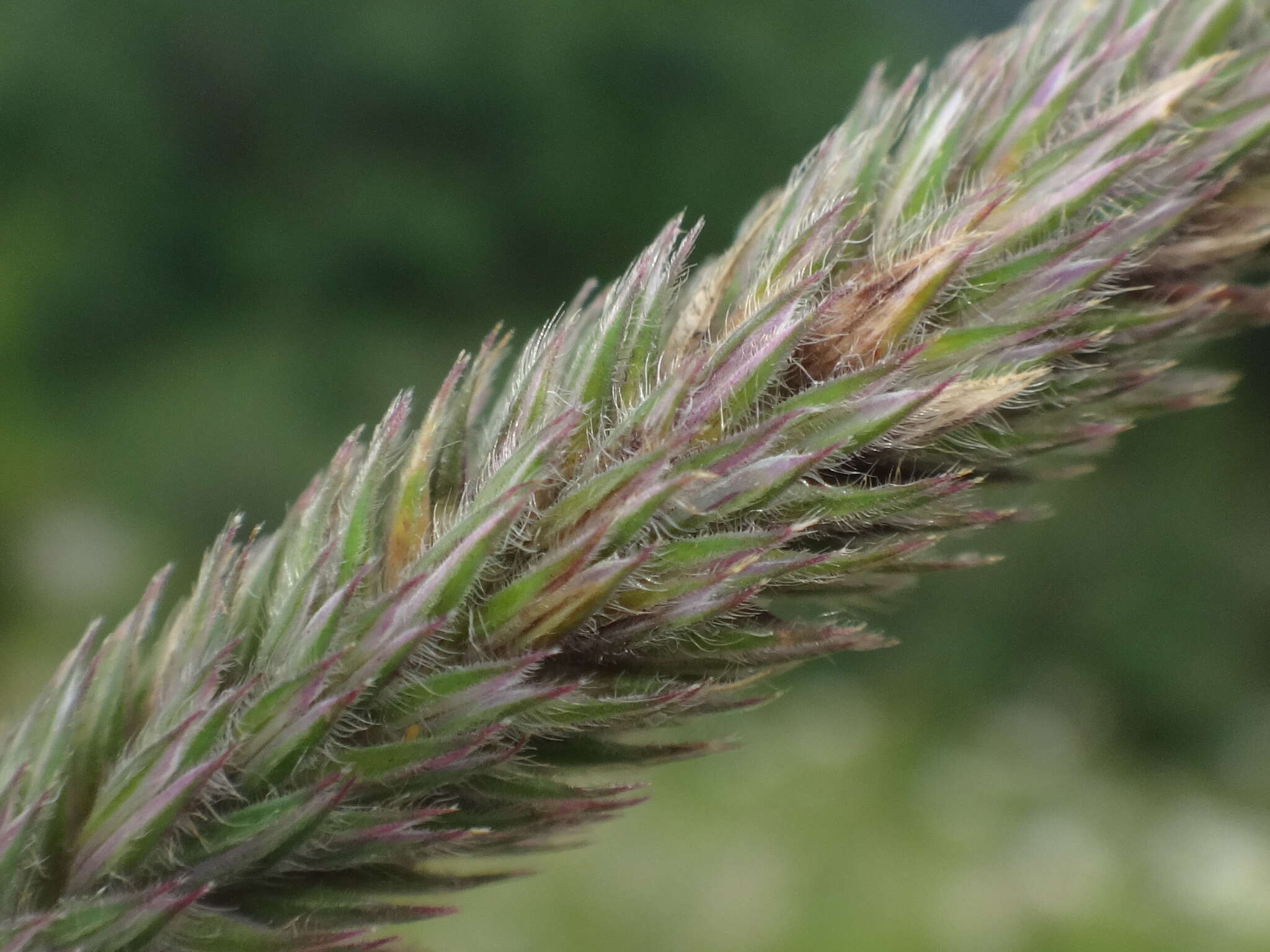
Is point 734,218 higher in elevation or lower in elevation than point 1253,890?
higher

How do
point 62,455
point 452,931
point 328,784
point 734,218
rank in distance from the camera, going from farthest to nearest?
point 734,218
point 62,455
point 452,931
point 328,784

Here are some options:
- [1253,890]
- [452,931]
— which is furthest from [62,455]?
[1253,890]

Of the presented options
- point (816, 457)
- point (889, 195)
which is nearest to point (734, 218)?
point (889, 195)

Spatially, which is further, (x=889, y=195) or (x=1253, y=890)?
(x=1253, y=890)

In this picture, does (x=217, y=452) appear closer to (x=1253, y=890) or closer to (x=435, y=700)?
(x=435, y=700)

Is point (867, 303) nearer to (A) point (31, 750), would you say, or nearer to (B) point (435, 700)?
(B) point (435, 700)

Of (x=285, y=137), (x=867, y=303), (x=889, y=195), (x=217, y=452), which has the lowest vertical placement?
(x=867, y=303)

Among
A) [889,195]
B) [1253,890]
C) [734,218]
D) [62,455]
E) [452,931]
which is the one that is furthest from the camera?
[734,218]
